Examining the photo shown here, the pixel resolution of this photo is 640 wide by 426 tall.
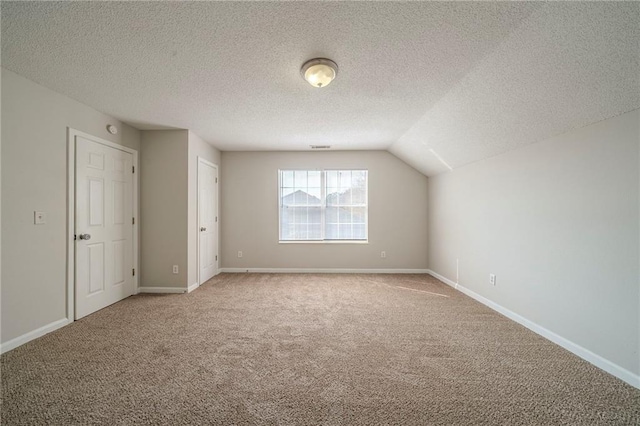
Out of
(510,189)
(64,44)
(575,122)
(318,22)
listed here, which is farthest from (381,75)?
(64,44)

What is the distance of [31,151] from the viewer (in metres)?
2.33

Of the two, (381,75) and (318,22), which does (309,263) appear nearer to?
(381,75)

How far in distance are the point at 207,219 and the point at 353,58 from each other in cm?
356

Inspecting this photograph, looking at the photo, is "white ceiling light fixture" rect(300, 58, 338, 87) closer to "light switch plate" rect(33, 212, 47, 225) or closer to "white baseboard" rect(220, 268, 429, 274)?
"light switch plate" rect(33, 212, 47, 225)

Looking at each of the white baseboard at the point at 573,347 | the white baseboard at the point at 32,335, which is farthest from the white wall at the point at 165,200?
the white baseboard at the point at 573,347

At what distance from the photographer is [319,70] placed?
199 cm

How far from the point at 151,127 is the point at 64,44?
1.84 metres

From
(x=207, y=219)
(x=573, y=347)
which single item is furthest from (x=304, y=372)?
(x=207, y=219)

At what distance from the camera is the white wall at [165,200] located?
372 cm

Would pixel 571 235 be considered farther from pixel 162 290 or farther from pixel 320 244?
pixel 162 290

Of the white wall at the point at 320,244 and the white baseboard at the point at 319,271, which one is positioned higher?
the white wall at the point at 320,244

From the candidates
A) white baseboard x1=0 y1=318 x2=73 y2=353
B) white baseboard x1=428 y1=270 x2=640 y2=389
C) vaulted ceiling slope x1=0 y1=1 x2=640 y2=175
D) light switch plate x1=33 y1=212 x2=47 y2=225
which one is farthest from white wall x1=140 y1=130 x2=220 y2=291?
white baseboard x1=428 y1=270 x2=640 y2=389

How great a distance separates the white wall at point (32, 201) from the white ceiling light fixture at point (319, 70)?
2503 millimetres

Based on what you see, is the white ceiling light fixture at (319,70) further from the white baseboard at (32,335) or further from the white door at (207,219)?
the white baseboard at (32,335)
